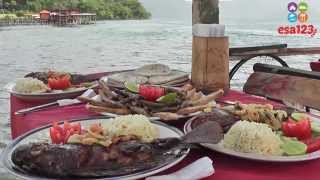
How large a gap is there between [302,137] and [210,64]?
19.6 inches

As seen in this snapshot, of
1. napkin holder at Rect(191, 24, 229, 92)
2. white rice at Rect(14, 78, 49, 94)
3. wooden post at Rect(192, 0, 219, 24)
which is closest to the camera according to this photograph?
napkin holder at Rect(191, 24, 229, 92)

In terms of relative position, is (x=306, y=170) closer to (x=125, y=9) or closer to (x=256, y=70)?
(x=256, y=70)

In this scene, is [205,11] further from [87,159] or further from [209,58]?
[87,159]

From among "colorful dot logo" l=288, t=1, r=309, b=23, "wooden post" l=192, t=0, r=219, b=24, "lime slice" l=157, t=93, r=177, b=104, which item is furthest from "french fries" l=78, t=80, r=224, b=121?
"colorful dot logo" l=288, t=1, r=309, b=23

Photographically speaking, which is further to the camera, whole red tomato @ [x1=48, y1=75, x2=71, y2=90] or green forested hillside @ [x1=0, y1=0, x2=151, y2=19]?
green forested hillside @ [x1=0, y1=0, x2=151, y2=19]

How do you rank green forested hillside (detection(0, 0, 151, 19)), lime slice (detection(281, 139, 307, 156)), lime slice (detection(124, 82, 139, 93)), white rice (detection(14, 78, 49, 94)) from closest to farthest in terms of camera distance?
lime slice (detection(281, 139, 307, 156)) → lime slice (detection(124, 82, 139, 93)) → white rice (detection(14, 78, 49, 94)) → green forested hillside (detection(0, 0, 151, 19))

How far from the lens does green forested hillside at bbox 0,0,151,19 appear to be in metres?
32.5

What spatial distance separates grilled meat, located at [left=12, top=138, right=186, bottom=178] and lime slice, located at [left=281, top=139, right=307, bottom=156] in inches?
7.4

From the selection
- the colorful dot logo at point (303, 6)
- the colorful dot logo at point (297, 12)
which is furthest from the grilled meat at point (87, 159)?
the colorful dot logo at point (303, 6)

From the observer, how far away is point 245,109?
0.95 m

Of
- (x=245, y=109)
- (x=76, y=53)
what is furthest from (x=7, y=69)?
(x=245, y=109)

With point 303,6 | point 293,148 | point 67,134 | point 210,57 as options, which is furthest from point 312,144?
point 303,6

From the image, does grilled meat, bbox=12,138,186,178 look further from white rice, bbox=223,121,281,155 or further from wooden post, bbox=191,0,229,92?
wooden post, bbox=191,0,229,92

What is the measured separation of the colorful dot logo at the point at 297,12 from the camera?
5.01 meters
